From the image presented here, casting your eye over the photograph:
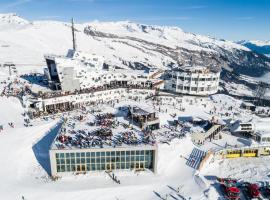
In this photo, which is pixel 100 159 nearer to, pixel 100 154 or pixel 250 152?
pixel 100 154

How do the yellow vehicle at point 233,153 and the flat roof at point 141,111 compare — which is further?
the flat roof at point 141,111

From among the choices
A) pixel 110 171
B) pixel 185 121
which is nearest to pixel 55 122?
pixel 110 171

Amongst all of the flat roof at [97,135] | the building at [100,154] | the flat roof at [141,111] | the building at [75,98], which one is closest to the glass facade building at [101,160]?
the building at [100,154]

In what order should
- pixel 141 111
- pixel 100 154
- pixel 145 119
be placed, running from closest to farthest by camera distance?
1. pixel 100 154
2. pixel 145 119
3. pixel 141 111

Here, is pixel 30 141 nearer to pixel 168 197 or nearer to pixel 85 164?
pixel 85 164

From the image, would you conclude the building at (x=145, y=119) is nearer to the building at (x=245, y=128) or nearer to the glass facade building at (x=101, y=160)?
the glass facade building at (x=101, y=160)

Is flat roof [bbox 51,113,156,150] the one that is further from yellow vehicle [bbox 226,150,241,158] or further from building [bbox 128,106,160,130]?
yellow vehicle [bbox 226,150,241,158]

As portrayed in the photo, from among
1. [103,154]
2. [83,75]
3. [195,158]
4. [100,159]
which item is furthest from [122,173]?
[83,75]
